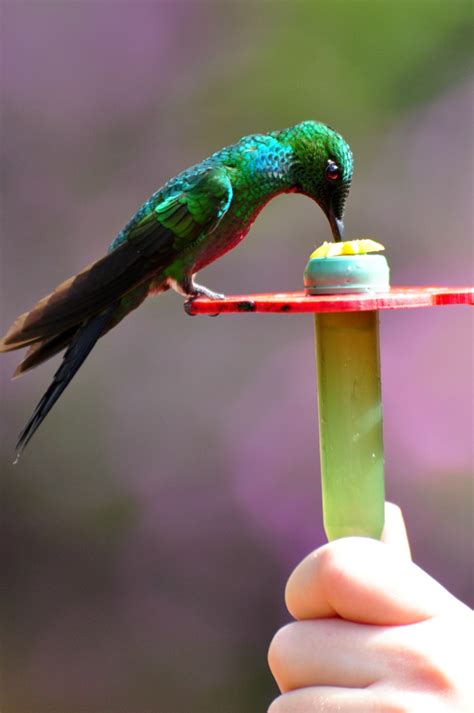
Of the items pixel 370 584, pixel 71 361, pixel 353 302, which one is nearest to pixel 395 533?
pixel 370 584

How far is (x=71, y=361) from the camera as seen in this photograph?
2.40ft

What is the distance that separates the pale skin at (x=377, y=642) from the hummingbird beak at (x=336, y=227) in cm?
34

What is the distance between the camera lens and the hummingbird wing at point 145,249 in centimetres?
72

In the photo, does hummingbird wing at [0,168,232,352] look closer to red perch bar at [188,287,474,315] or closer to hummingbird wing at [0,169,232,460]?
hummingbird wing at [0,169,232,460]

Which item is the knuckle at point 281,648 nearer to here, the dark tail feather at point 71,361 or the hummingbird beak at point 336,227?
the dark tail feather at point 71,361

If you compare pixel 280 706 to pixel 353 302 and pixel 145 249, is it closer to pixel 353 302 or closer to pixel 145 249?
pixel 353 302

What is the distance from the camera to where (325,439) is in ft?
1.87

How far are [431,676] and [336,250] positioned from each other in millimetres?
301

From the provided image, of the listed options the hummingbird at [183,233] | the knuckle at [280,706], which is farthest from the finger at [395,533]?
the hummingbird at [183,233]

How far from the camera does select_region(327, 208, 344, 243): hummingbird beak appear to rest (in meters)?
0.81

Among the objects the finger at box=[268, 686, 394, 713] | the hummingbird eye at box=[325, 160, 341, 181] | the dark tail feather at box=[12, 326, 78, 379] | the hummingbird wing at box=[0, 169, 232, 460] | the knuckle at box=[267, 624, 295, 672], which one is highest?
the hummingbird eye at box=[325, 160, 341, 181]

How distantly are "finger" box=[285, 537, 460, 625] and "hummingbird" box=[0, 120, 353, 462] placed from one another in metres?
0.27

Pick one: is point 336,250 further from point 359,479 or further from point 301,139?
point 301,139

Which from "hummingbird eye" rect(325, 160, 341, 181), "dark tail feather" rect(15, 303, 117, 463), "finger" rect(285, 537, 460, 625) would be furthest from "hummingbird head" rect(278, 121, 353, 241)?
"finger" rect(285, 537, 460, 625)
